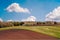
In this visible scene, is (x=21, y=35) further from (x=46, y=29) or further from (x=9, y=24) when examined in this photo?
(x=46, y=29)

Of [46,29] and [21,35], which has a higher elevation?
[46,29]

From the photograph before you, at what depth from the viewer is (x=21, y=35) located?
4168mm

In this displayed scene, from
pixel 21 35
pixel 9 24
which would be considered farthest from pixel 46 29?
pixel 9 24

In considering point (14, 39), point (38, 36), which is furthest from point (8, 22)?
point (38, 36)

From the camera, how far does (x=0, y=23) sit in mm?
4332

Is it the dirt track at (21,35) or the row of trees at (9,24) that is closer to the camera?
the dirt track at (21,35)

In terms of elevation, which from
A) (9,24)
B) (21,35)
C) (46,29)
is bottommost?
(21,35)

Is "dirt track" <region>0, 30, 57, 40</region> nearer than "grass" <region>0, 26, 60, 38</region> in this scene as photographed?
Yes

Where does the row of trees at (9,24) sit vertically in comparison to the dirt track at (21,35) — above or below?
above

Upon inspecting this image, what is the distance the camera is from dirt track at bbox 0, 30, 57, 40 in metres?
4.10

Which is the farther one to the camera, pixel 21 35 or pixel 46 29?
pixel 46 29

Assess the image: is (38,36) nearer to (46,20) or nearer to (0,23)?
(46,20)

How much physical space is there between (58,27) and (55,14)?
1.35 ft

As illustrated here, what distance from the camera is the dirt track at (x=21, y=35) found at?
410 centimetres
